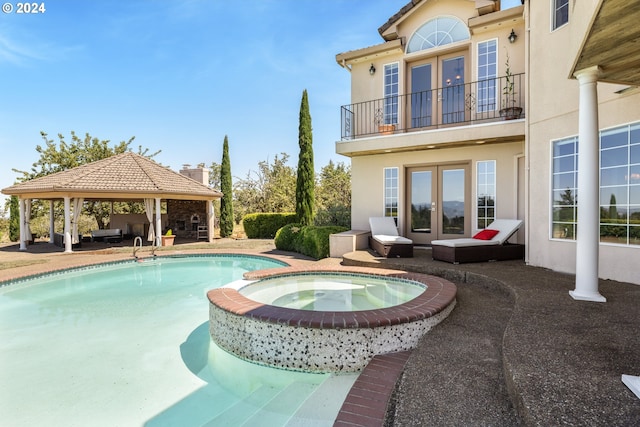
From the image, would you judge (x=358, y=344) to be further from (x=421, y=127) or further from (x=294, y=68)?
(x=294, y=68)

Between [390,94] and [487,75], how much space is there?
3.15 meters

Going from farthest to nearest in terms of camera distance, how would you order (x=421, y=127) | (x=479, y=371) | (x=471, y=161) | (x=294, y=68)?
(x=294, y=68) < (x=421, y=127) < (x=471, y=161) < (x=479, y=371)

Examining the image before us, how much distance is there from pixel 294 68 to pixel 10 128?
19.2m

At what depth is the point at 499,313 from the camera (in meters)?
5.05

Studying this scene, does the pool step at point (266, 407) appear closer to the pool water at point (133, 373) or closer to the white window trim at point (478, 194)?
the pool water at point (133, 373)

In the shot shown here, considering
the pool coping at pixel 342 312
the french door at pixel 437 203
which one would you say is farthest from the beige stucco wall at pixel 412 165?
the pool coping at pixel 342 312

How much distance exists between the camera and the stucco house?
4910 millimetres

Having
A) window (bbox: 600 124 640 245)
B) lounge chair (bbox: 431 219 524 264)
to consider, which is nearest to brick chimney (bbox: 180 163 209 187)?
lounge chair (bbox: 431 219 524 264)

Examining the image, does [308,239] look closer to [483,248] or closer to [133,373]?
[483,248]

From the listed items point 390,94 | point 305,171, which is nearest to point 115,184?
point 305,171

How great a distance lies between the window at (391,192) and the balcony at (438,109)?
4.70ft

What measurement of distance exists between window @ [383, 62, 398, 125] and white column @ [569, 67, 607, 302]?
738cm

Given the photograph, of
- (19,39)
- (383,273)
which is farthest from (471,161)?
(19,39)

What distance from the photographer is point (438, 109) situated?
11.4 m
